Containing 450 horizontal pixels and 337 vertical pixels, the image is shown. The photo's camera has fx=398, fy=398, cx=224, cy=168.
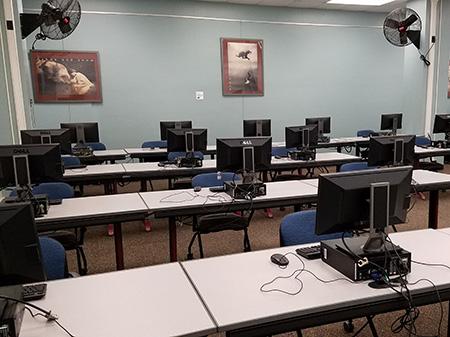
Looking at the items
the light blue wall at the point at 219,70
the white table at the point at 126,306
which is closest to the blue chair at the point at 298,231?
the white table at the point at 126,306

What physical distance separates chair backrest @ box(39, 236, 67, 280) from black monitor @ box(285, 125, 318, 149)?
3545 mm

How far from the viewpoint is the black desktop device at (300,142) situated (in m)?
4.89

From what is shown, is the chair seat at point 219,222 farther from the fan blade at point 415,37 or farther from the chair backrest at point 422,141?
the fan blade at point 415,37

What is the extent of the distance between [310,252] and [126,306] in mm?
918

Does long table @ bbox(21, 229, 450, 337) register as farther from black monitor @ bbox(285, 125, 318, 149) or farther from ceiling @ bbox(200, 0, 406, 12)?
ceiling @ bbox(200, 0, 406, 12)

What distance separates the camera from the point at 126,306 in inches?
59.0

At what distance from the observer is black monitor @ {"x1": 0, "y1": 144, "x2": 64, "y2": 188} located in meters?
2.74

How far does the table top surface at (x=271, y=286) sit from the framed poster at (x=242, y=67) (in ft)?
20.2

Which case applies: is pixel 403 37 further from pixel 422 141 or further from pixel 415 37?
pixel 422 141

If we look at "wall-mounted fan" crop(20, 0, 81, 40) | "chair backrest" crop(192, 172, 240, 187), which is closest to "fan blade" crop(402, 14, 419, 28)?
"chair backrest" crop(192, 172, 240, 187)

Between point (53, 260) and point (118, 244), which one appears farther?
point (118, 244)

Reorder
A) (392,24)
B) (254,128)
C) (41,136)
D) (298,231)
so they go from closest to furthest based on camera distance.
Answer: (298,231)
(41,136)
(392,24)
(254,128)

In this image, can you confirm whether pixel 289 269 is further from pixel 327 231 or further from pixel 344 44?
pixel 344 44

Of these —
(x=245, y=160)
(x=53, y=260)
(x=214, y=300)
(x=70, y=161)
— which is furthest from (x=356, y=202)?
(x=70, y=161)
